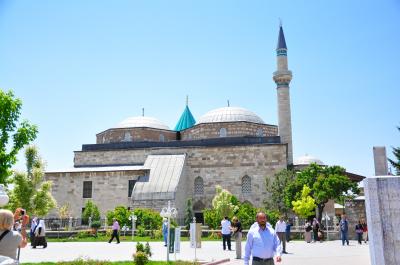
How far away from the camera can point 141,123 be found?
34.3 m

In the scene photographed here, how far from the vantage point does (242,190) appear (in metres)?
28.2

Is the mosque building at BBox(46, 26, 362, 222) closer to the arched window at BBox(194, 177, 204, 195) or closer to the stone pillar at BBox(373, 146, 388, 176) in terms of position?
the arched window at BBox(194, 177, 204, 195)

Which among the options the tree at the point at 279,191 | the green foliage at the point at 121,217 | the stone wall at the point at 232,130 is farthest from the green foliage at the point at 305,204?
the green foliage at the point at 121,217

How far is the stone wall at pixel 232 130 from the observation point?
103 feet

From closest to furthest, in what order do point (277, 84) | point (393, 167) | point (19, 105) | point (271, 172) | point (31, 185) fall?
point (19, 105) < point (31, 185) < point (393, 167) < point (271, 172) < point (277, 84)

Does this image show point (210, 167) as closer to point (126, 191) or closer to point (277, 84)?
point (126, 191)

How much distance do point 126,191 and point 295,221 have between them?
11.4 meters

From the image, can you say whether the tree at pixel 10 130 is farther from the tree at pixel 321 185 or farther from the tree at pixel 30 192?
the tree at pixel 321 185

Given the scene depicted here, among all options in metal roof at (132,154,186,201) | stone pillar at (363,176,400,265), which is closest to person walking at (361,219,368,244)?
metal roof at (132,154,186,201)

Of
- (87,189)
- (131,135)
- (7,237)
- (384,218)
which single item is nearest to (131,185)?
(87,189)

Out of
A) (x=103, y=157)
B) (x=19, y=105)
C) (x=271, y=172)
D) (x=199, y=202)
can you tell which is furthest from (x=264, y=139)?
(x=19, y=105)

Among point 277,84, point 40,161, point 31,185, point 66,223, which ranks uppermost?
point 277,84

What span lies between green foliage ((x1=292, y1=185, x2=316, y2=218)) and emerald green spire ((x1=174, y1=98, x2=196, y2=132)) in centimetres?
1883

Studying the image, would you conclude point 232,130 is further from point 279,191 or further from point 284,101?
point 279,191
